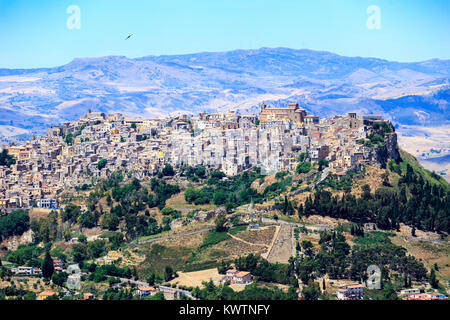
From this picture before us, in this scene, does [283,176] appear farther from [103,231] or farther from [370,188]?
[103,231]

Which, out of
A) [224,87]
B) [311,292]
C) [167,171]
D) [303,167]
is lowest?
[224,87]

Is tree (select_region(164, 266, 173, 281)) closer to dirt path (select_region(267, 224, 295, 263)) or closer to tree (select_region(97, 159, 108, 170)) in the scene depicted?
dirt path (select_region(267, 224, 295, 263))

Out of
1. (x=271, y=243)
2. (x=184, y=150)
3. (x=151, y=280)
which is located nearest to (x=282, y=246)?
(x=271, y=243)

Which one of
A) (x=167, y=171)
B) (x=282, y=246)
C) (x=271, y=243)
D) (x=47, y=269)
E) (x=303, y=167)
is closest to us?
(x=47, y=269)

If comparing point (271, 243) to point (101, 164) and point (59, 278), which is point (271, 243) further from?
point (101, 164)

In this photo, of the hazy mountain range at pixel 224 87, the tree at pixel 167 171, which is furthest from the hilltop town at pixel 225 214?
the hazy mountain range at pixel 224 87
